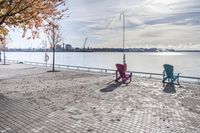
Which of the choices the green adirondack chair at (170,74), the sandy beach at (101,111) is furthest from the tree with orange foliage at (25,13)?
the green adirondack chair at (170,74)

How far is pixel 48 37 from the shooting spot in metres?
37.0

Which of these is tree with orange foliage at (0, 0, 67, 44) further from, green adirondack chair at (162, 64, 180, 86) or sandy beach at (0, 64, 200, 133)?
green adirondack chair at (162, 64, 180, 86)

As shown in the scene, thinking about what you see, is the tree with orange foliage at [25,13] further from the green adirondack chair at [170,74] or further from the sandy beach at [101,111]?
the green adirondack chair at [170,74]

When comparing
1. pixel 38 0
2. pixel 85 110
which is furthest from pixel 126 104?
pixel 38 0

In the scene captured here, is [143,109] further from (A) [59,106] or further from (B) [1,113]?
(B) [1,113]

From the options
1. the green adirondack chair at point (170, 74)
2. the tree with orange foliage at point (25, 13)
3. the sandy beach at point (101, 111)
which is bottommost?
the sandy beach at point (101, 111)

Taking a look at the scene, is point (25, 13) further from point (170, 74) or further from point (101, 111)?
point (170, 74)

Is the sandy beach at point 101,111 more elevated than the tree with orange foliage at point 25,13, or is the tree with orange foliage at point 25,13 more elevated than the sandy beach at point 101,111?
the tree with orange foliage at point 25,13

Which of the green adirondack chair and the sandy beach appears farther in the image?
the green adirondack chair

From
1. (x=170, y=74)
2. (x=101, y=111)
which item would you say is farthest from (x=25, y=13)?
(x=170, y=74)

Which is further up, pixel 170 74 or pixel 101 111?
pixel 170 74

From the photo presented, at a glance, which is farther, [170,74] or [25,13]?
[170,74]

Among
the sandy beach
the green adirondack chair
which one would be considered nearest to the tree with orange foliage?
the sandy beach

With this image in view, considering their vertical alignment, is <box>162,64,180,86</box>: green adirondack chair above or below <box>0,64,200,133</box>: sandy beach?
above
